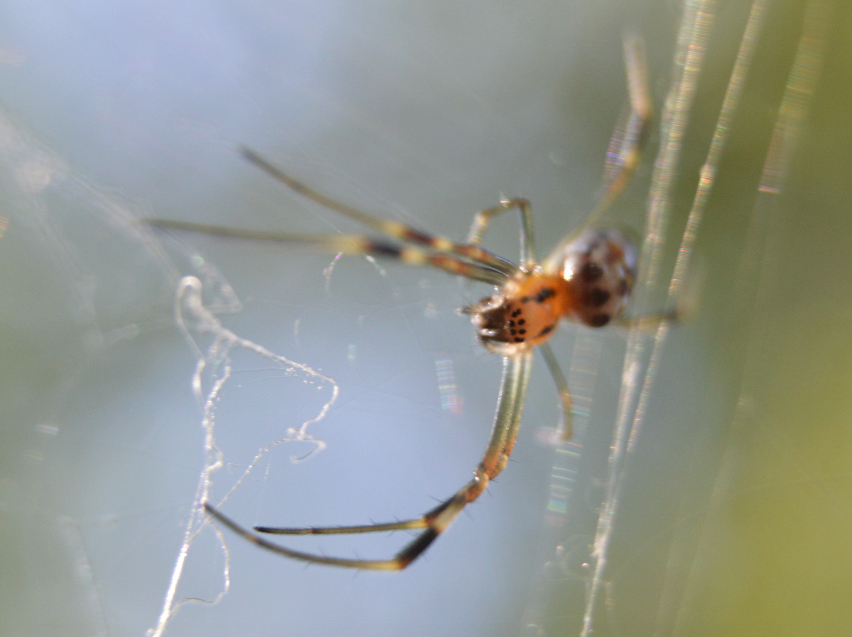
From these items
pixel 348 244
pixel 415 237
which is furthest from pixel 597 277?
pixel 348 244

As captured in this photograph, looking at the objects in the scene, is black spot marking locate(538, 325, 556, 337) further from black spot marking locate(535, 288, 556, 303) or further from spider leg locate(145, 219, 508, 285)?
spider leg locate(145, 219, 508, 285)

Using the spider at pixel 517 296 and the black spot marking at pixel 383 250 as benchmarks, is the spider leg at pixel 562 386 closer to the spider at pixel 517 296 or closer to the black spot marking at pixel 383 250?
the spider at pixel 517 296

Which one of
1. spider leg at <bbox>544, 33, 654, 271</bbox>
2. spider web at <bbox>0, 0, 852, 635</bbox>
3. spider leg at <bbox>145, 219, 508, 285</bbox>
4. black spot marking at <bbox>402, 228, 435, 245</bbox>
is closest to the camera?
spider leg at <bbox>145, 219, 508, 285</bbox>

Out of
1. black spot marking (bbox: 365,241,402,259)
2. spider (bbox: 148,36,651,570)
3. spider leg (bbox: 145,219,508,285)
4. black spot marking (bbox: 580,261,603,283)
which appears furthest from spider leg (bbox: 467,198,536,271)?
black spot marking (bbox: 365,241,402,259)

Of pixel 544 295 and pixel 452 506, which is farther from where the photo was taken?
pixel 544 295

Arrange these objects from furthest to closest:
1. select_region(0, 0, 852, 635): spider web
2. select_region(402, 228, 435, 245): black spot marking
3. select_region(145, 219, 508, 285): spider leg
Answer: select_region(0, 0, 852, 635): spider web
select_region(402, 228, 435, 245): black spot marking
select_region(145, 219, 508, 285): spider leg

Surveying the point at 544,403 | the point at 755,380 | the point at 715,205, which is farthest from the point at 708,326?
the point at 544,403

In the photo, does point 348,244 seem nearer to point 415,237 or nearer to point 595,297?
point 415,237
